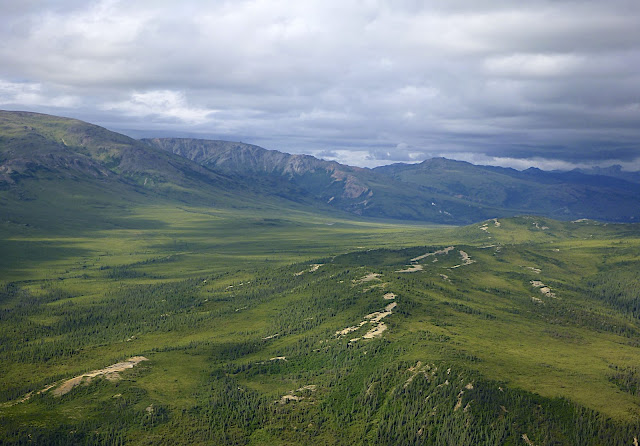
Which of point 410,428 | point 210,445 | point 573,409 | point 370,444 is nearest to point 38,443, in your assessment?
point 210,445

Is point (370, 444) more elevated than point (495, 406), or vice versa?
point (495, 406)

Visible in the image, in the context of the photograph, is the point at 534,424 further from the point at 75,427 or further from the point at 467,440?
the point at 75,427

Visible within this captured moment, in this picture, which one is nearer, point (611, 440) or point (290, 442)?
point (611, 440)

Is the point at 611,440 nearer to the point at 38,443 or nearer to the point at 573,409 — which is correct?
the point at 573,409

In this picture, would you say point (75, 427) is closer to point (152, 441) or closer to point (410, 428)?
point (152, 441)

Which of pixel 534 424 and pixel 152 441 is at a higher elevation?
pixel 534 424

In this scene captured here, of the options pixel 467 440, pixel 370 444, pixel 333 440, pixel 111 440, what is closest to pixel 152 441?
pixel 111 440

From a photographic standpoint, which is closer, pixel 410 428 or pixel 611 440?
pixel 611 440
